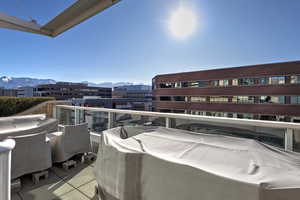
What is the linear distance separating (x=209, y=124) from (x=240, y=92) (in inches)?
767

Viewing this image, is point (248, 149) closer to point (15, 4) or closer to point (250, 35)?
point (15, 4)

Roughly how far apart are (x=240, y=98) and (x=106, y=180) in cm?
2102

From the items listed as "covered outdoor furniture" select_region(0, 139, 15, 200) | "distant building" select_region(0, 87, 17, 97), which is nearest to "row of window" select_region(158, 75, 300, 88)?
"covered outdoor furniture" select_region(0, 139, 15, 200)

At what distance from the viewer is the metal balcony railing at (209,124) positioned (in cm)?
156

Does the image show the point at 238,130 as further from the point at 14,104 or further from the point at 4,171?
the point at 14,104

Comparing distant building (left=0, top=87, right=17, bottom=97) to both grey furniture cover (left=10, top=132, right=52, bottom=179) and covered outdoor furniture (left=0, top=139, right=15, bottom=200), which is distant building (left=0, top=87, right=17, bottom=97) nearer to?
grey furniture cover (left=10, top=132, right=52, bottom=179)

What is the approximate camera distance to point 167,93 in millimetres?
24734

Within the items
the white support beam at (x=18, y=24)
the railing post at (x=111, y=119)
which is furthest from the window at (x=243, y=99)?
the white support beam at (x=18, y=24)

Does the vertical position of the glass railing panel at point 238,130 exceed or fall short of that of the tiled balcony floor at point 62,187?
it exceeds it

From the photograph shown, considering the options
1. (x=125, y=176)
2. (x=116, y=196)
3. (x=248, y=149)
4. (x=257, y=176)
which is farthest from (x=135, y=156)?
(x=248, y=149)

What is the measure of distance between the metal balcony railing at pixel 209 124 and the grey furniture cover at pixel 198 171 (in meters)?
0.70

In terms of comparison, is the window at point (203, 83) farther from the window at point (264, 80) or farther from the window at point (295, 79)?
the window at point (295, 79)

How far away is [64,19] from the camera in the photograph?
8.65 ft

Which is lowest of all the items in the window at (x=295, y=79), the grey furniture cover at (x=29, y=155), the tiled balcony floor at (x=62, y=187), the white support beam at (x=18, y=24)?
the tiled balcony floor at (x=62, y=187)
